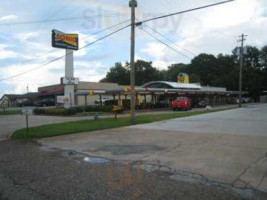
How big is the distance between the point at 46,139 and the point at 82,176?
717 centimetres

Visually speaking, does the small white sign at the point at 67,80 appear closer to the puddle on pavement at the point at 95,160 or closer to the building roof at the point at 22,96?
the puddle on pavement at the point at 95,160

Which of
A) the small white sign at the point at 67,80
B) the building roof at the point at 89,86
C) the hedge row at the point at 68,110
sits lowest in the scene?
the hedge row at the point at 68,110

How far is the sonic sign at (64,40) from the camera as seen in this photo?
35938 mm

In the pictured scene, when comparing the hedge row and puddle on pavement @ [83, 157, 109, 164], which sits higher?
the hedge row

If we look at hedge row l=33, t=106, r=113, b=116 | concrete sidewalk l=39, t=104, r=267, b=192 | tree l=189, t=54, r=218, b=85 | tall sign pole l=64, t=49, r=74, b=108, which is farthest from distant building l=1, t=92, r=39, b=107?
concrete sidewalk l=39, t=104, r=267, b=192

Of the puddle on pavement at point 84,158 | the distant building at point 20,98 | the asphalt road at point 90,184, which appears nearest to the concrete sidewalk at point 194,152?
the puddle on pavement at point 84,158

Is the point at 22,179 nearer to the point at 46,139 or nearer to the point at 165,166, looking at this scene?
the point at 165,166

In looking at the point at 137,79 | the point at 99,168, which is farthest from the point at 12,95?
the point at 99,168

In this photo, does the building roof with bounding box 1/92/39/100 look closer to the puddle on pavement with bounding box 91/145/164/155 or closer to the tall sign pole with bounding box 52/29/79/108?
the tall sign pole with bounding box 52/29/79/108

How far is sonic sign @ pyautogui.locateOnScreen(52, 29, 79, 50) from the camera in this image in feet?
118

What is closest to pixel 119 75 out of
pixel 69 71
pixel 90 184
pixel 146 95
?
pixel 146 95

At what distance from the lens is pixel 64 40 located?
1442 inches

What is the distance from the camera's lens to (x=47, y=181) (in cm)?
705

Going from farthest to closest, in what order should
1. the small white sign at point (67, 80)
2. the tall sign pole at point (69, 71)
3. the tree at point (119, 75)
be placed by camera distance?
1. the tree at point (119, 75)
2. the tall sign pole at point (69, 71)
3. the small white sign at point (67, 80)
